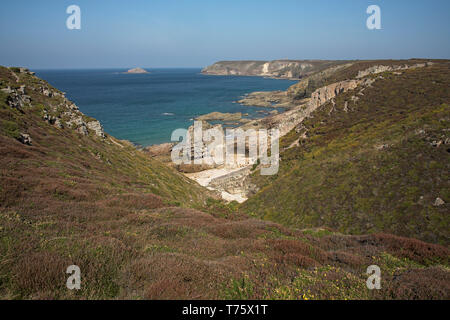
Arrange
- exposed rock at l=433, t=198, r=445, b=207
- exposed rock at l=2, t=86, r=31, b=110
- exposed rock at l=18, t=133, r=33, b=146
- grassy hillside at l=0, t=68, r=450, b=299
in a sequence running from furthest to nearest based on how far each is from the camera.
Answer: exposed rock at l=2, t=86, r=31, b=110 < exposed rock at l=18, t=133, r=33, b=146 < exposed rock at l=433, t=198, r=445, b=207 < grassy hillside at l=0, t=68, r=450, b=299

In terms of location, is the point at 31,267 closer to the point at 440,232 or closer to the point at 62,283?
the point at 62,283

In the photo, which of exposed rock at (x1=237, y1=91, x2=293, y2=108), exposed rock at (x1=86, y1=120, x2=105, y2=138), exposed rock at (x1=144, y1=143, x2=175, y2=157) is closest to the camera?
exposed rock at (x1=86, y1=120, x2=105, y2=138)

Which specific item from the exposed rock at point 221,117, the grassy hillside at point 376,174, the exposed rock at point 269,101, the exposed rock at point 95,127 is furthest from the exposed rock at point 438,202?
the exposed rock at point 269,101

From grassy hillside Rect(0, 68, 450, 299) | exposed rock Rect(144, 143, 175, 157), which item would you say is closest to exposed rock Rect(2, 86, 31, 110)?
grassy hillside Rect(0, 68, 450, 299)

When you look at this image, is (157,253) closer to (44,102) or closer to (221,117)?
(44,102)

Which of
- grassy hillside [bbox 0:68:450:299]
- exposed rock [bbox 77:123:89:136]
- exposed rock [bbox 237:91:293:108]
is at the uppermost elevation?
exposed rock [bbox 237:91:293:108]

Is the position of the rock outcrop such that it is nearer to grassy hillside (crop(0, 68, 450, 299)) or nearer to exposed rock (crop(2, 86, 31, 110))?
exposed rock (crop(2, 86, 31, 110))

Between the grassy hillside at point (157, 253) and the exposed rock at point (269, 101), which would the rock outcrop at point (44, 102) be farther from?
the exposed rock at point (269, 101)

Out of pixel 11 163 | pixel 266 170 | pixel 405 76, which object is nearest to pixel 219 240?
pixel 11 163
